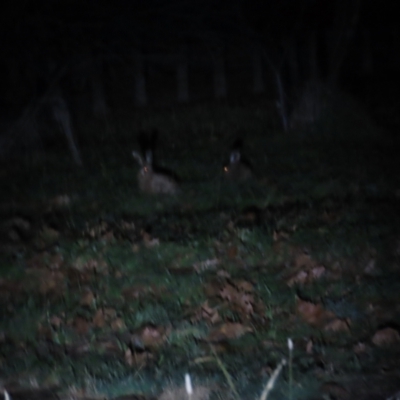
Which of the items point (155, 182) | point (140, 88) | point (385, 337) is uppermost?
point (385, 337)

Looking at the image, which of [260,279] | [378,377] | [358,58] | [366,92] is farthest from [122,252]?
[358,58]

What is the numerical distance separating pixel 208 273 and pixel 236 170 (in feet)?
9.66

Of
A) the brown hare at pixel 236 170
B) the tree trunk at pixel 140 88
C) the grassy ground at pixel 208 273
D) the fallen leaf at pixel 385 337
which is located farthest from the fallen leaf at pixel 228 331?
the tree trunk at pixel 140 88

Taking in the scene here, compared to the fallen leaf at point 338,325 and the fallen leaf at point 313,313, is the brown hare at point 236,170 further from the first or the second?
the fallen leaf at point 338,325

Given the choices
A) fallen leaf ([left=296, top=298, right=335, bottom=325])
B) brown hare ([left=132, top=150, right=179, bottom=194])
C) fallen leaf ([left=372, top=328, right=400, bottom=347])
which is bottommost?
brown hare ([left=132, top=150, right=179, bottom=194])

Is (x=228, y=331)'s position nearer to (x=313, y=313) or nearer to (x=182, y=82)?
(x=313, y=313)

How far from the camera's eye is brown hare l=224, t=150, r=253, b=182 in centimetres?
863

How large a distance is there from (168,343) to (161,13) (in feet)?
21.8

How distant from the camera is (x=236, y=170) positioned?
28.6ft

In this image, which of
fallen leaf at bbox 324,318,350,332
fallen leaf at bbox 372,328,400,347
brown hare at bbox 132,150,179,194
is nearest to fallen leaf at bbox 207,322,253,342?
fallen leaf at bbox 324,318,350,332

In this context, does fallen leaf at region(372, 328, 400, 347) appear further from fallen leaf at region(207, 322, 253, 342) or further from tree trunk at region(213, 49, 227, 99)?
tree trunk at region(213, 49, 227, 99)

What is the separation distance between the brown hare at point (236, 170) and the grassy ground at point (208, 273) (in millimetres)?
135

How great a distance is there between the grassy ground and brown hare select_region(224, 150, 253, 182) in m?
0.14

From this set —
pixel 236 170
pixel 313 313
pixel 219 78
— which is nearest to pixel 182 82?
pixel 219 78
